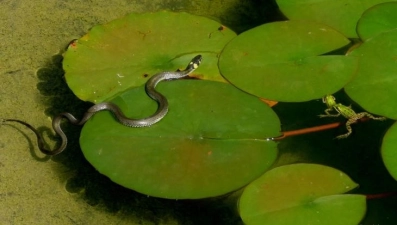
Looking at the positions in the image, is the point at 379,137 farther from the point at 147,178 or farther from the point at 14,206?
the point at 14,206

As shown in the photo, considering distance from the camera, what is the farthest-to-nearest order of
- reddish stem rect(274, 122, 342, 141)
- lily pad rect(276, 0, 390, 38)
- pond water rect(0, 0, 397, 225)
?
lily pad rect(276, 0, 390, 38) < reddish stem rect(274, 122, 342, 141) < pond water rect(0, 0, 397, 225)

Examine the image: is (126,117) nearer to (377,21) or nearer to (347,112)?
(347,112)

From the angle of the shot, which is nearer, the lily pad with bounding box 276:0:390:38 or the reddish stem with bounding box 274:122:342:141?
the reddish stem with bounding box 274:122:342:141

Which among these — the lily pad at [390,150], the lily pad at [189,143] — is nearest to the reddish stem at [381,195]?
the lily pad at [390,150]

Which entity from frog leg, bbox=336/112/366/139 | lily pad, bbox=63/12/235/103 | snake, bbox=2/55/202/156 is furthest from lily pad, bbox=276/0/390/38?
snake, bbox=2/55/202/156

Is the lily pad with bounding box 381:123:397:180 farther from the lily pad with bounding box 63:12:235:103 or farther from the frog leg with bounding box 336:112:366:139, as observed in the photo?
the lily pad with bounding box 63:12:235:103

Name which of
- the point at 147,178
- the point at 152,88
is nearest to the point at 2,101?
the point at 152,88
